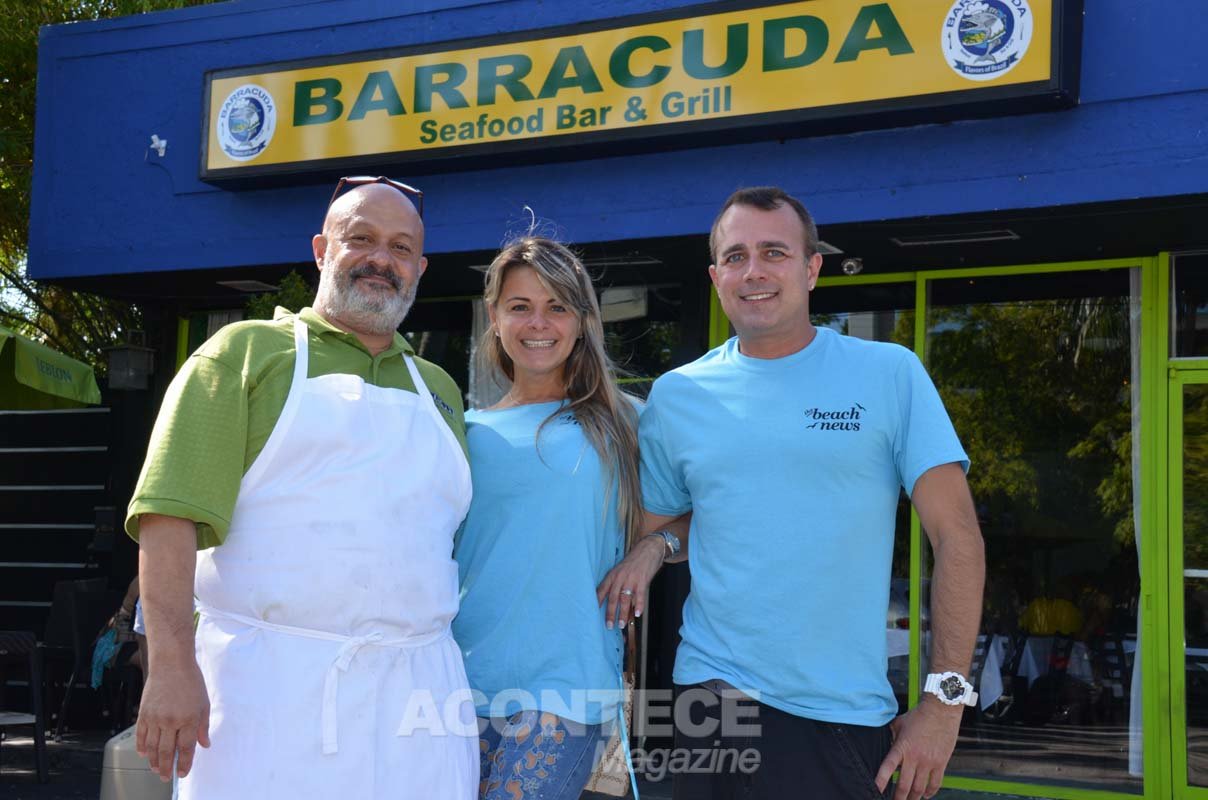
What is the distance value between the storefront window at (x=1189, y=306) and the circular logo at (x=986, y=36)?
1.62 meters

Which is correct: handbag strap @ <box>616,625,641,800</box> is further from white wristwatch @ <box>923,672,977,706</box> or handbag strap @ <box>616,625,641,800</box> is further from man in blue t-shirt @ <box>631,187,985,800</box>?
white wristwatch @ <box>923,672,977,706</box>

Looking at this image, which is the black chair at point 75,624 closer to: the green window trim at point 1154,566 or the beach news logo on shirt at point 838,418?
the green window trim at point 1154,566

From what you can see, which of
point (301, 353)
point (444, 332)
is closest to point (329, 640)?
point (301, 353)

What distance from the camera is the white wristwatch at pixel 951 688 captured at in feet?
8.21

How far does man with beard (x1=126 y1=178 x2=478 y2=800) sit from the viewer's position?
7.73ft

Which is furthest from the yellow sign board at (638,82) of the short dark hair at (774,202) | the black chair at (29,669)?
the short dark hair at (774,202)

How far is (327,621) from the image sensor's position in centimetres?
252

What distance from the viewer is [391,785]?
257 centimetres

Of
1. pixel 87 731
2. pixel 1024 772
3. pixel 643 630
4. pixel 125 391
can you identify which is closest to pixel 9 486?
pixel 125 391

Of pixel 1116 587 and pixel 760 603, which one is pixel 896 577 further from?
pixel 760 603

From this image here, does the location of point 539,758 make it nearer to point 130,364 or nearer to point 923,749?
point 923,749

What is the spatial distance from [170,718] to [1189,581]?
5.61 m

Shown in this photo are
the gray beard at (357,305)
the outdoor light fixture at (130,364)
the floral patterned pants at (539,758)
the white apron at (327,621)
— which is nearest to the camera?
the white apron at (327,621)

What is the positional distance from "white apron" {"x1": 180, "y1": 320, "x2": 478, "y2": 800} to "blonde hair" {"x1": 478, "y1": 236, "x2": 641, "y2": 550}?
481 millimetres
